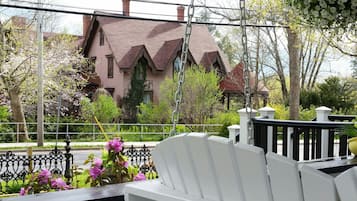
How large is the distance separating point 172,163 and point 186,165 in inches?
3.4

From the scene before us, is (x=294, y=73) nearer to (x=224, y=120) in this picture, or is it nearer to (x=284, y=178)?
(x=224, y=120)

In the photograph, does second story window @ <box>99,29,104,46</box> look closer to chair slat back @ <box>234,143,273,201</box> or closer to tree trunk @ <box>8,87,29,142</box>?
tree trunk @ <box>8,87,29,142</box>

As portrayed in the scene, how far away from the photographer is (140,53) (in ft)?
41.9

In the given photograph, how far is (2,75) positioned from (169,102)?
4301 mm

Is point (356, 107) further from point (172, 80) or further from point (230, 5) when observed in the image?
point (172, 80)

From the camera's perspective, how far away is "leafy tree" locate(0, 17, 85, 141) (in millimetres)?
10250

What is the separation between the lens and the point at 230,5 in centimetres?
978

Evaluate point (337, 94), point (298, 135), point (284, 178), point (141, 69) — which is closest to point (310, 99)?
point (337, 94)

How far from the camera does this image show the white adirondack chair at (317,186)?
0.81 meters

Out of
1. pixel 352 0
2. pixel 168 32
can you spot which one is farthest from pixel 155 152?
pixel 168 32

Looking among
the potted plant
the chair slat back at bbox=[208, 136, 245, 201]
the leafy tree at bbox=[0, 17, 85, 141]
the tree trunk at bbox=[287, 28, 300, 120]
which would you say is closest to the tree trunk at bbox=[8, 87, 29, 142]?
the leafy tree at bbox=[0, 17, 85, 141]

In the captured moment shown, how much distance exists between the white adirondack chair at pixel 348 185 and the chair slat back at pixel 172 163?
1.72 ft

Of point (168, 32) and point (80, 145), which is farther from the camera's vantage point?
point (168, 32)

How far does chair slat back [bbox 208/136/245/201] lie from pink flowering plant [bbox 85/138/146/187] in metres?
1.37
